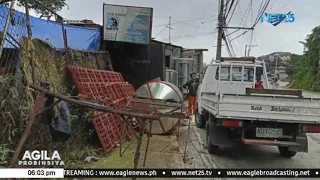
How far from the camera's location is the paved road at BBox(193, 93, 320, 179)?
7.19 m

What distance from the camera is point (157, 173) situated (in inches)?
181

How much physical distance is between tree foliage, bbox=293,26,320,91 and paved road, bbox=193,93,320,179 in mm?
32135

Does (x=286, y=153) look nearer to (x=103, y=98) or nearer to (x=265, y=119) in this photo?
(x=265, y=119)

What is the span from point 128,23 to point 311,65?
34.3 m

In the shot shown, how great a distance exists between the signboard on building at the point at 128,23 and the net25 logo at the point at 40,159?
894 centimetres

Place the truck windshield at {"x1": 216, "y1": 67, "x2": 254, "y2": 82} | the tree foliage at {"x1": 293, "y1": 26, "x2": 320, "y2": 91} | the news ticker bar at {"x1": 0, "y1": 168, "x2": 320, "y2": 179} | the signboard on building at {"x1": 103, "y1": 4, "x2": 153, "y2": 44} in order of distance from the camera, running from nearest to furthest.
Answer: the news ticker bar at {"x1": 0, "y1": 168, "x2": 320, "y2": 179}
the truck windshield at {"x1": 216, "y1": 67, "x2": 254, "y2": 82}
the signboard on building at {"x1": 103, "y1": 4, "x2": 153, "y2": 44}
the tree foliage at {"x1": 293, "y1": 26, "x2": 320, "y2": 91}

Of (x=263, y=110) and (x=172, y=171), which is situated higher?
(x=263, y=110)

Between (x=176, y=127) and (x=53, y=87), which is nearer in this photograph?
(x=53, y=87)

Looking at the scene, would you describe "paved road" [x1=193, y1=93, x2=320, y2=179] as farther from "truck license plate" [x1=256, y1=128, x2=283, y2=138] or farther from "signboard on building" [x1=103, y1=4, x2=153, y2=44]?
"signboard on building" [x1=103, y1=4, x2=153, y2=44]

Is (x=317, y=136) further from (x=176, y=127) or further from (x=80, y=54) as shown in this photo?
(x=80, y=54)

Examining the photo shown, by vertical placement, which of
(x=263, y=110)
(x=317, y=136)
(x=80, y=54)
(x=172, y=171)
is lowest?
(x=317, y=136)

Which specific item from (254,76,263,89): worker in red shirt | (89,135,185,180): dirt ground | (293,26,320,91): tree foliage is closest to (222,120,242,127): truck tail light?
(89,135,185,180): dirt ground

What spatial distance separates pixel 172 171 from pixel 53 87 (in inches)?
123

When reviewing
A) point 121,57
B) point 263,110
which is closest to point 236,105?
point 263,110
